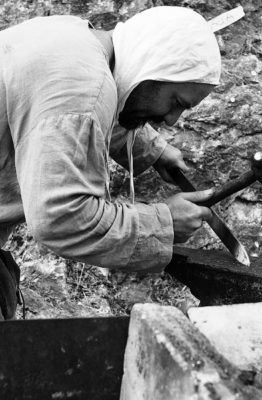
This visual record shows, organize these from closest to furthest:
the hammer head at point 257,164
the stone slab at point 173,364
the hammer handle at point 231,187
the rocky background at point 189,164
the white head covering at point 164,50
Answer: the stone slab at point 173,364
the white head covering at point 164,50
the hammer head at point 257,164
the hammer handle at point 231,187
the rocky background at point 189,164

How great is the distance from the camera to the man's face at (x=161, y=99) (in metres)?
2.11

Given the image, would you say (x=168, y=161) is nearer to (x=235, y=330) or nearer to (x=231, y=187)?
(x=231, y=187)

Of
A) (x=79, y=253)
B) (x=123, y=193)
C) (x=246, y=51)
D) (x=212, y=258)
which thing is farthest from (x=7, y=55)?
(x=246, y=51)

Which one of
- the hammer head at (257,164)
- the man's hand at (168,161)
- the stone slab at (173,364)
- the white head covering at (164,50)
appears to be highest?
the white head covering at (164,50)

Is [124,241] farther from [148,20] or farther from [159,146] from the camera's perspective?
[159,146]

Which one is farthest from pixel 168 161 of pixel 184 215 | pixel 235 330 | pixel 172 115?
pixel 235 330

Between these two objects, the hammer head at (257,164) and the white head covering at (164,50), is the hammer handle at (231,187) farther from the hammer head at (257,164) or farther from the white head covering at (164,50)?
Answer: the white head covering at (164,50)

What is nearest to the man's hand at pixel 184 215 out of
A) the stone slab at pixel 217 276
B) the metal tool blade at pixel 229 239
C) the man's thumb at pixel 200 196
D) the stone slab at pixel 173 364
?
the man's thumb at pixel 200 196

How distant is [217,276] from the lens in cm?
276

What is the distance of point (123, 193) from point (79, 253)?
212 cm

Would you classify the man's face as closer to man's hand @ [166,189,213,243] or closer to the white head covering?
the white head covering

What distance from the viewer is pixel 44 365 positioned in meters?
1.61

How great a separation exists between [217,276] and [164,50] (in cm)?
132

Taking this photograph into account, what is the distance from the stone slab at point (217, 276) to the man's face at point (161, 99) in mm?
899
